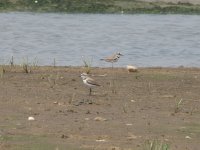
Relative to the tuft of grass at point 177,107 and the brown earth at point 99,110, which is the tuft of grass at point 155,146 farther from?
the tuft of grass at point 177,107

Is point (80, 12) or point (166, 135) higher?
point (166, 135)

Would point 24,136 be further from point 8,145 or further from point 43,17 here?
point 43,17

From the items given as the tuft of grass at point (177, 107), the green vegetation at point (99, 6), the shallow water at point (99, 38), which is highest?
the tuft of grass at point (177, 107)

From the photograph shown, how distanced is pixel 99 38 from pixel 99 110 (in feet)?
51.1

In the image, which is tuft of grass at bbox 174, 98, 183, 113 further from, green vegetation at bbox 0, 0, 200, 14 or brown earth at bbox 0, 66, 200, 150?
green vegetation at bbox 0, 0, 200, 14

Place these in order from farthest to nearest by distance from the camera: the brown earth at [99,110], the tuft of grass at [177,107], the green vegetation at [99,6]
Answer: the green vegetation at [99,6]
the tuft of grass at [177,107]
the brown earth at [99,110]

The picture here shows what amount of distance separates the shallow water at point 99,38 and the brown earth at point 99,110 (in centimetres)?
459

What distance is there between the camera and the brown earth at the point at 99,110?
30.3 feet

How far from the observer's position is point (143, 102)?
1204 centimetres

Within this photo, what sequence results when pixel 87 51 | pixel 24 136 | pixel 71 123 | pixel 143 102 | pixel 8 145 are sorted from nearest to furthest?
1. pixel 8 145
2. pixel 24 136
3. pixel 71 123
4. pixel 143 102
5. pixel 87 51

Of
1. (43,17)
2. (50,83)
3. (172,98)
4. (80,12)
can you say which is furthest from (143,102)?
(80,12)

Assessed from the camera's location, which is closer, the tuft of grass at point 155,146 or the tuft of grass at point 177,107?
the tuft of grass at point 155,146

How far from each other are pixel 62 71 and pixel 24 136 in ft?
21.1

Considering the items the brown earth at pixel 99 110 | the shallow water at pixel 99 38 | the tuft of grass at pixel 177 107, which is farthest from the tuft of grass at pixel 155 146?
the shallow water at pixel 99 38
